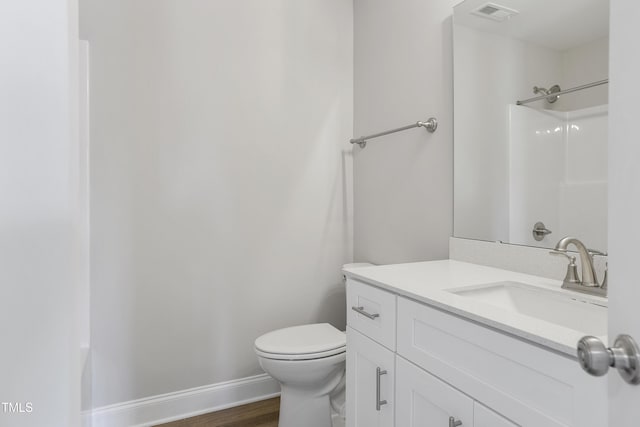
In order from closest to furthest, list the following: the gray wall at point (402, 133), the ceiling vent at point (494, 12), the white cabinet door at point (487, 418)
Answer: the white cabinet door at point (487, 418) → the ceiling vent at point (494, 12) → the gray wall at point (402, 133)

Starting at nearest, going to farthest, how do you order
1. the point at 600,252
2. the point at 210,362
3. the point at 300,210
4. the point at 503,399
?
the point at 503,399 < the point at 600,252 < the point at 210,362 < the point at 300,210

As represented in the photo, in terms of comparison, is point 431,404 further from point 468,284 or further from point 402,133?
point 402,133

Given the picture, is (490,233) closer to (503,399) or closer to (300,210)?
(503,399)

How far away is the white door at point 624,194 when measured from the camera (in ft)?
1.42

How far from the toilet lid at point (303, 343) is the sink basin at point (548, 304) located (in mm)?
731

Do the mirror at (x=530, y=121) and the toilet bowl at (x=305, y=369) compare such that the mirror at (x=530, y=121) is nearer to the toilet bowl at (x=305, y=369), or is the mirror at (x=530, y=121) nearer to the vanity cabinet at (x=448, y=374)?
the vanity cabinet at (x=448, y=374)

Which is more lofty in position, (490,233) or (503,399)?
(490,233)

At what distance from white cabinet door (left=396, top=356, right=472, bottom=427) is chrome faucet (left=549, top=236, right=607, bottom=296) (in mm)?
471

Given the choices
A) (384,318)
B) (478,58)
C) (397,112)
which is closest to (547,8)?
(478,58)

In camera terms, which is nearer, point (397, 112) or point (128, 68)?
point (128, 68)

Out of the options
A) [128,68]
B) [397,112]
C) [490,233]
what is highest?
[128,68]

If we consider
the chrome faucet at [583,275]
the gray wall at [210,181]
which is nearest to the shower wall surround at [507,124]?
the chrome faucet at [583,275]

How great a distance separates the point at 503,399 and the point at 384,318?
1.35ft

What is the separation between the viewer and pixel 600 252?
3.47ft
